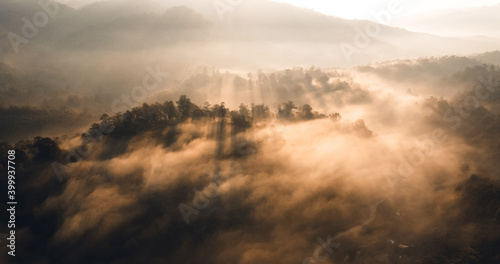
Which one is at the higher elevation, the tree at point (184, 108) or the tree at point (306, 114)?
the tree at point (184, 108)

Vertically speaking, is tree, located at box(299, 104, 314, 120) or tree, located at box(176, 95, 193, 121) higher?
tree, located at box(176, 95, 193, 121)

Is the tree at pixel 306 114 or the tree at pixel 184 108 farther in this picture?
the tree at pixel 306 114

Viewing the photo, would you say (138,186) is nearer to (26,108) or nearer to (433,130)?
(433,130)

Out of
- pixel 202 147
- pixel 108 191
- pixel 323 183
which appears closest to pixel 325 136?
pixel 323 183

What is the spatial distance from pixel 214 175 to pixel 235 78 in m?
103
